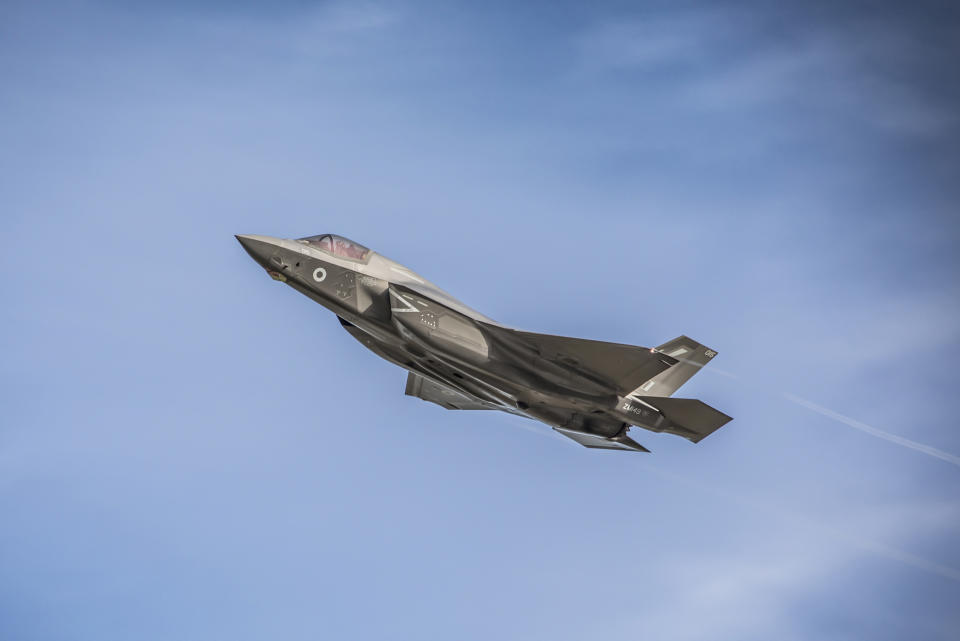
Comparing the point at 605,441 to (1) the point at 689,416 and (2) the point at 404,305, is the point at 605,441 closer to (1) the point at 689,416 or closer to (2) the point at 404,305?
(1) the point at 689,416

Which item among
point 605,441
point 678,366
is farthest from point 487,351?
point 678,366

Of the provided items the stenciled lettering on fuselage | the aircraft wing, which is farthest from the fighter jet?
the aircraft wing

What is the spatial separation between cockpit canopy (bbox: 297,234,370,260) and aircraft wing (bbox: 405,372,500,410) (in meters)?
4.67

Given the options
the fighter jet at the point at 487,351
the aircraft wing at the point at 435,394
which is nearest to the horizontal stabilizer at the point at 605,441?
the fighter jet at the point at 487,351

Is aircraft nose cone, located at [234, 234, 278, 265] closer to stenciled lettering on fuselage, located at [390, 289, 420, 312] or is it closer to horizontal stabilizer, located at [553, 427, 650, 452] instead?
stenciled lettering on fuselage, located at [390, 289, 420, 312]

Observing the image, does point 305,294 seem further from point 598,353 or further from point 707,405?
point 707,405

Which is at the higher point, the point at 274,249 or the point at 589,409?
the point at 274,249

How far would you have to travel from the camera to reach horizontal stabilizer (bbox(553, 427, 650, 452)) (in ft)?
96.2

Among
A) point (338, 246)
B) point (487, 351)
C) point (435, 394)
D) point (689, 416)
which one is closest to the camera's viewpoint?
point (487, 351)

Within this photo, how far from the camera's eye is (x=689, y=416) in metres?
28.0

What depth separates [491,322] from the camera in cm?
2775

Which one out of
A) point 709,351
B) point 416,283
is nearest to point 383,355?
point 416,283

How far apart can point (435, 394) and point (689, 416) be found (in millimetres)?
7776

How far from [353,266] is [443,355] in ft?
10.5
